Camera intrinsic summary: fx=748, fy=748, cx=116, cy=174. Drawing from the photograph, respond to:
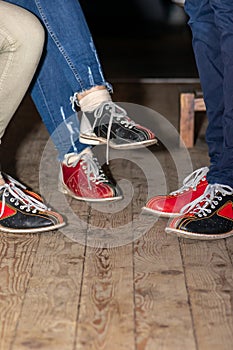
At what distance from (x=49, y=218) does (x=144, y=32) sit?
336 cm

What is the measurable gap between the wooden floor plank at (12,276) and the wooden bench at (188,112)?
108 cm

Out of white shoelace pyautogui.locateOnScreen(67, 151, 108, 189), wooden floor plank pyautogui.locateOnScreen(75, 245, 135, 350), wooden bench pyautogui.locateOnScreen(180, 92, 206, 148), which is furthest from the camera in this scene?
wooden bench pyautogui.locateOnScreen(180, 92, 206, 148)

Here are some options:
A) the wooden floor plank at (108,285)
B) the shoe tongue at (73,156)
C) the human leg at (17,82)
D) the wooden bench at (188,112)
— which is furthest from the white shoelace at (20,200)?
the wooden bench at (188,112)

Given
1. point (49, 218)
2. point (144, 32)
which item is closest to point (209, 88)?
point (49, 218)

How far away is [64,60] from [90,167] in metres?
0.30

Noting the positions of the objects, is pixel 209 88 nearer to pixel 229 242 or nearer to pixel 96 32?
pixel 229 242

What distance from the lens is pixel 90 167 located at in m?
2.07

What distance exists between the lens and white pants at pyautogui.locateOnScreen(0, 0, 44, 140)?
1.74m

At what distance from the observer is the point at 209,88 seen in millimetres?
1877

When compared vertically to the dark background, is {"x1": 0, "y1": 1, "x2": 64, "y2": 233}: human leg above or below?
above

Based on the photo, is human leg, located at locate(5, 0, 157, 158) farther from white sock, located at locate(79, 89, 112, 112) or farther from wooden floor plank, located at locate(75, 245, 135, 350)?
wooden floor plank, located at locate(75, 245, 135, 350)

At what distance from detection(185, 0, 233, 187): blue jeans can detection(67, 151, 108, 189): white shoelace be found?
0.33 meters

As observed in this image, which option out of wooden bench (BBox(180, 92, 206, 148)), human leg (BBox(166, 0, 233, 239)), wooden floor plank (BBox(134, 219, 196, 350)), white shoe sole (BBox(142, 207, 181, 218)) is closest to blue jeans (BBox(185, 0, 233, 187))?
human leg (BBox(166, 0, 233, 239))

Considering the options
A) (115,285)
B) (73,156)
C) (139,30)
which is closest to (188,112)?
(73,156)
